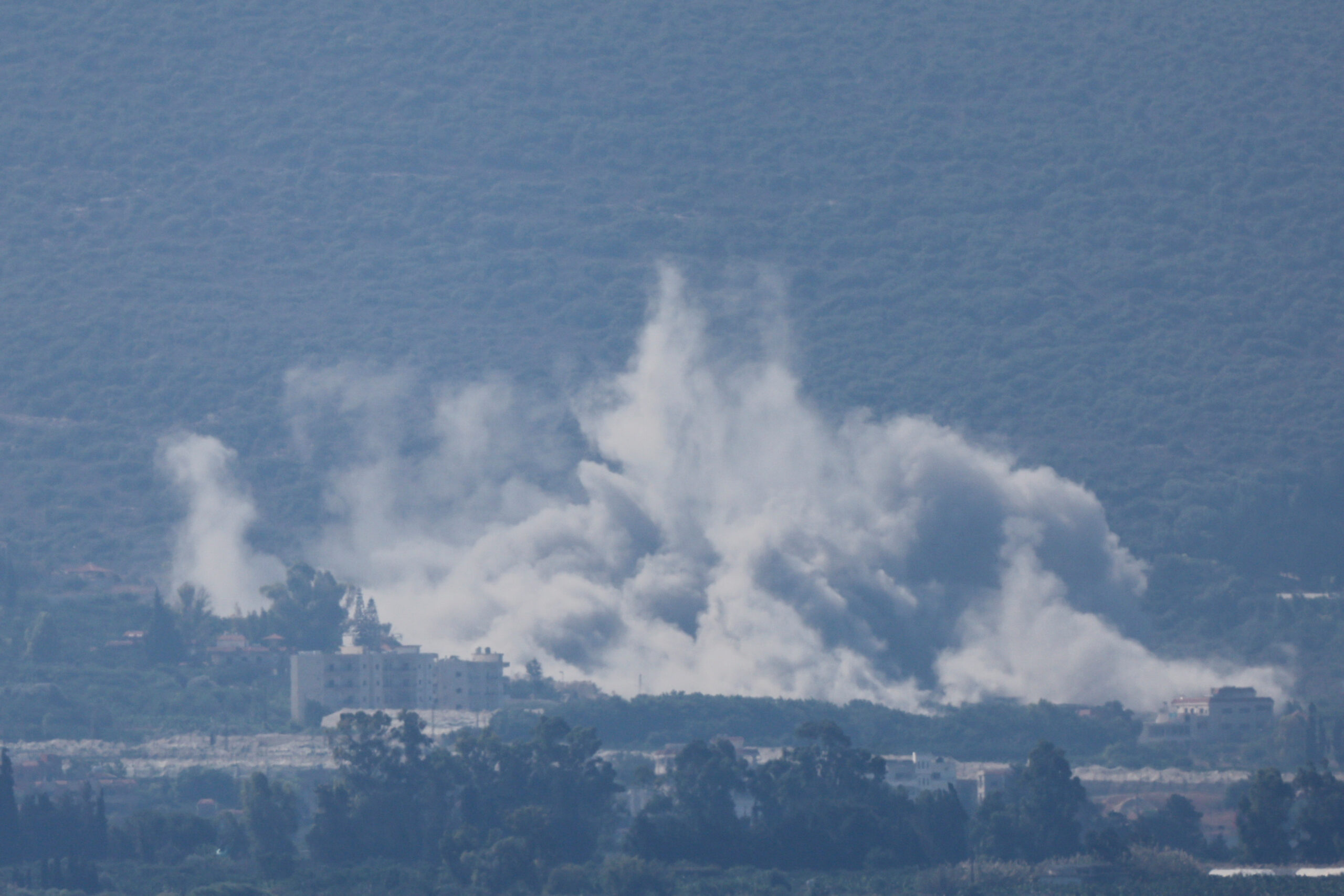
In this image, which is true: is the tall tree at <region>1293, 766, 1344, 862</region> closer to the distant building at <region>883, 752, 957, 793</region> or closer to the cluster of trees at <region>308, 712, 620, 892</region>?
the distant building at <region>883, 752, 957, 793</region>

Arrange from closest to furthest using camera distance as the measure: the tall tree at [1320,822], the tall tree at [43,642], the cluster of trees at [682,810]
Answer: the tall tree at [1320,822] → the cluster of trees at [682,810] → the tall tree at [43,642]

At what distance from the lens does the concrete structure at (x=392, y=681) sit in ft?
443

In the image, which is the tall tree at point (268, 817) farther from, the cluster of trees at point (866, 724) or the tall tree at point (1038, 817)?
the tall tree at point (1038, 817)

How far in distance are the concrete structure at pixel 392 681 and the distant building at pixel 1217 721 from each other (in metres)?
26.6

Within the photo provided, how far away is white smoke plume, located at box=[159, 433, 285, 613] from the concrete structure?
23.2 metres

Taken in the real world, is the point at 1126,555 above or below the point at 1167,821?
above

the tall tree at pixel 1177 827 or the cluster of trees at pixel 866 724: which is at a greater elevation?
the cluster of trees at pixel 866 724

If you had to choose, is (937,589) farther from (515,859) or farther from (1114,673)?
(515,859)

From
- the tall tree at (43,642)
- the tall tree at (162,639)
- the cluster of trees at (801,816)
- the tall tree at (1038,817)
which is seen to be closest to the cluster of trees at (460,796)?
the cluster of trees at (801,816)

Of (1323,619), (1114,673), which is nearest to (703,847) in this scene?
(1114,673)

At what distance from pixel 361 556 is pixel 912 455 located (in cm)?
3654

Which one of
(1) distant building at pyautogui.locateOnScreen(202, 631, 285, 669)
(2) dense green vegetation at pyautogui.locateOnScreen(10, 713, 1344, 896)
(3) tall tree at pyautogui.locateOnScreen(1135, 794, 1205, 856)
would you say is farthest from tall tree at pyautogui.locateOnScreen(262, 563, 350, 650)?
(3) tall tree at pyautogui.locateOnScreen(1135, 794, 1205, 856)

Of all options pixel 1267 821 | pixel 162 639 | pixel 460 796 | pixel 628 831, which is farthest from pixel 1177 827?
pixel 162 639

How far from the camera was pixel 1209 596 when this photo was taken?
6590 inches
